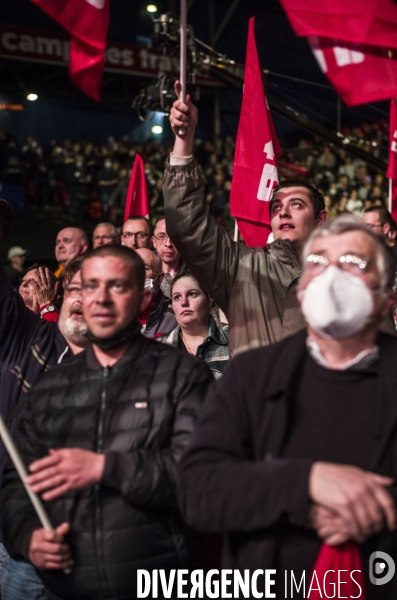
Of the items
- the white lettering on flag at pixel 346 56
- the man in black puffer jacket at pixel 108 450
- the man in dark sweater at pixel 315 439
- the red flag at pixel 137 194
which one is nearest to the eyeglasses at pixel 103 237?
the red flag at pixel 137 194

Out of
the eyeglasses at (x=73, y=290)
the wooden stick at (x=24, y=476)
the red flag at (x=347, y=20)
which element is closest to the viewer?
the wooden stick at (x=24, y=476)

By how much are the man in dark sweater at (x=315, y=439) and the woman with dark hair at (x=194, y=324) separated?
2.01 meters

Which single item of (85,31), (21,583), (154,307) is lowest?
(21,583)

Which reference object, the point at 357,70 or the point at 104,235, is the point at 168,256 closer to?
the point at 104,235

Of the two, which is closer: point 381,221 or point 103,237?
point 381,221

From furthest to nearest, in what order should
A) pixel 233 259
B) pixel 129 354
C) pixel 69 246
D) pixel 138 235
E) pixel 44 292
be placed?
pixel 69 246
pixel 138 235
pixel 44 292
pixel 233 259
pixel 129 354

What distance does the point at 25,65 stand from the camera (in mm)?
23484

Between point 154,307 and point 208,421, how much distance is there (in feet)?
9.53

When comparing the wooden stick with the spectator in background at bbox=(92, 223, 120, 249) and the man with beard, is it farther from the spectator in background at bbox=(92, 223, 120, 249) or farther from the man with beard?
the spectator in background at bbox=(92, 223, 120, 249)

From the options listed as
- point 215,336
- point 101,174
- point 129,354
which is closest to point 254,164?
point 215,336

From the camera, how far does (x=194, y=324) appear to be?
4188 mm

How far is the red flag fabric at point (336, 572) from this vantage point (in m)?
1.88

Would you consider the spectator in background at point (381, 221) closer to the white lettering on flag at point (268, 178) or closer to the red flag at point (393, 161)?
the red flag at point (393, 161)

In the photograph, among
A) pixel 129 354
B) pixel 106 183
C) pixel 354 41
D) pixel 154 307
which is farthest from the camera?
pixel 106 183
